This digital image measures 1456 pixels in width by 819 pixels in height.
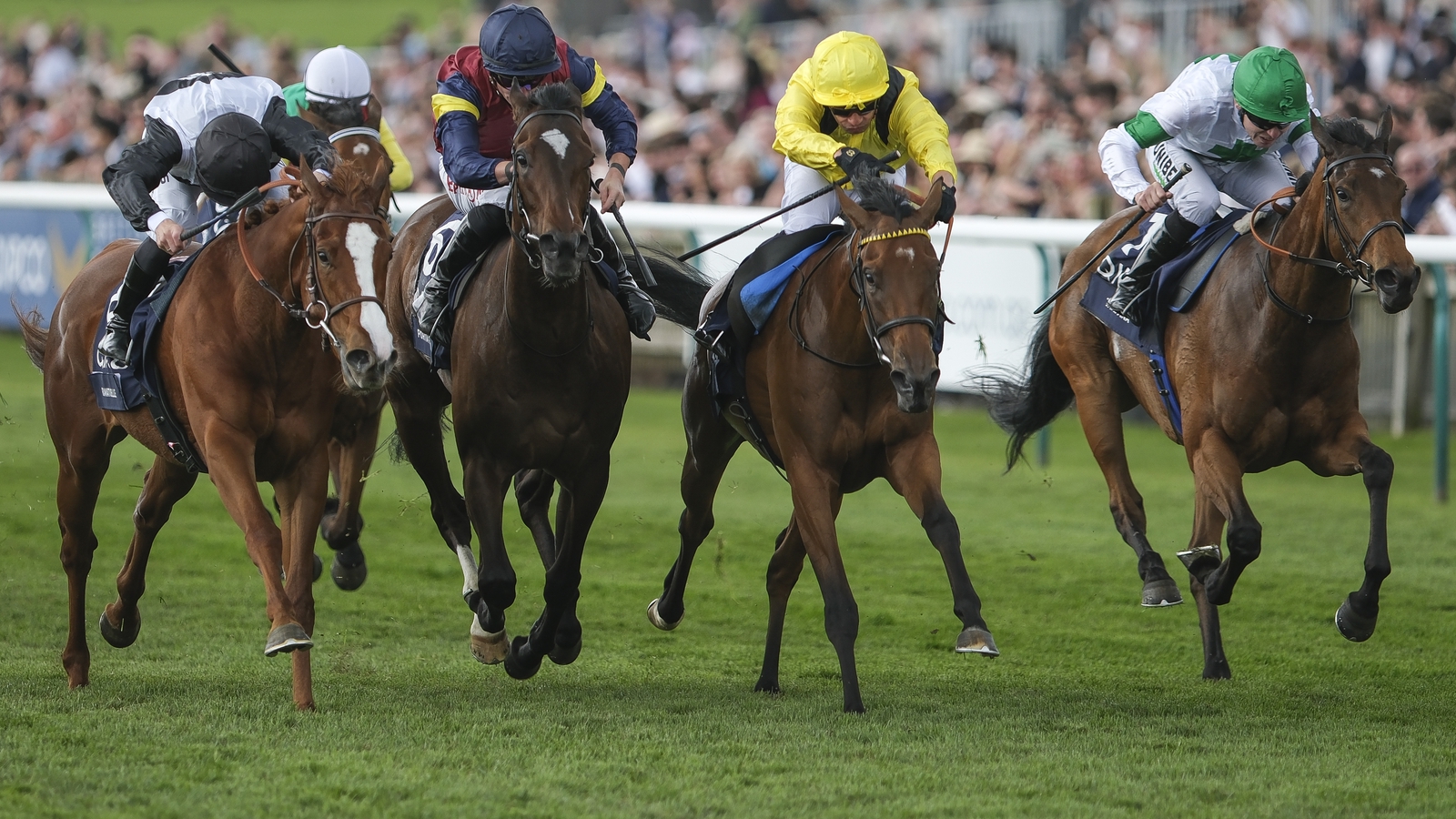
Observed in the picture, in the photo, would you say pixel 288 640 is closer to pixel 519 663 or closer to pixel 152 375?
pixel 519 663

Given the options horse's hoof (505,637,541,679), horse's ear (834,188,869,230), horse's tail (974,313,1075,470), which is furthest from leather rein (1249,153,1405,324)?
horse's hoof (505,637,541,679)

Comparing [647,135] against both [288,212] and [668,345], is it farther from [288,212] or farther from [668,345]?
[288,212]

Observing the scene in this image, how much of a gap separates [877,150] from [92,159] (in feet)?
49.5

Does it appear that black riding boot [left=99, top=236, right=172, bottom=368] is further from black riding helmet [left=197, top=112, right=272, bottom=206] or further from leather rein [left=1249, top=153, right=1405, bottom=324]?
leather rein [left=1249, top=153, right=1405, bottom=324]

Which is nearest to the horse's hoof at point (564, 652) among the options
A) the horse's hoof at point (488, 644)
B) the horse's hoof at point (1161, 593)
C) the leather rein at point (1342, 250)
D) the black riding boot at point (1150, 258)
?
the horse's hoof at point (488, 644)

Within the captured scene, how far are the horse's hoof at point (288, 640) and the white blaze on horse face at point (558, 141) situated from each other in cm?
160

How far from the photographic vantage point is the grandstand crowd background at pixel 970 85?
1327 centimetres

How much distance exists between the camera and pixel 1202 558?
614cm

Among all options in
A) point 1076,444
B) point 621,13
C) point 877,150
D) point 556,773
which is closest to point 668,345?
point 1076,444

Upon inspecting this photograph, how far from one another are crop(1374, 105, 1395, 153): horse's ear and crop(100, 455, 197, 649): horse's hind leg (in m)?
4.14

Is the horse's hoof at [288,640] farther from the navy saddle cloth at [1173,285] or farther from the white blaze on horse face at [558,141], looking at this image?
the navy saddle cloth at [1173,285]

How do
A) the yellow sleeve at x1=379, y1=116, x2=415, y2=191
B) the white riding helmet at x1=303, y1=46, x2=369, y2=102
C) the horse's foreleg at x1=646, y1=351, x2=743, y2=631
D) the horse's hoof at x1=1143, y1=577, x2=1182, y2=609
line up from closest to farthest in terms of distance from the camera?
the horse's hoof at x1=1143, y1=577, x2=1182, y2=609 → the horse's foreleg at x1=646, y1=351, x2=743, y2=631 → the white riding helmet at x1=303, y1=46, x2=369, y2=102 → the yellow sleeve at x1=379, y1=116, x2=415, y2=191

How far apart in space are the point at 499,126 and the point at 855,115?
1.33 m

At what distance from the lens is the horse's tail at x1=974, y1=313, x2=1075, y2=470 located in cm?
770
